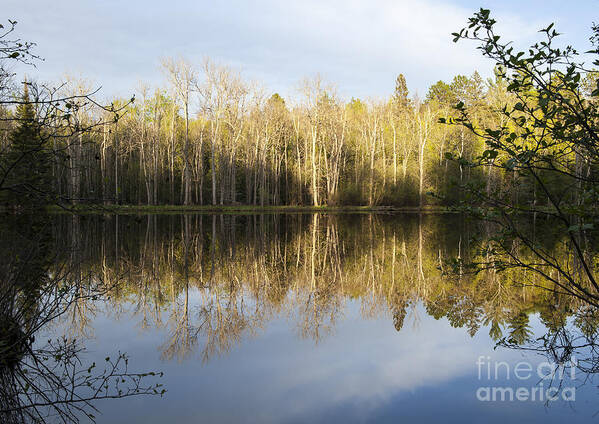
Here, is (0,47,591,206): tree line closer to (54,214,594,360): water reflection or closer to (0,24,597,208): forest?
(0,24,597,208): forest

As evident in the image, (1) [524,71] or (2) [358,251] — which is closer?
(1) [524,71]

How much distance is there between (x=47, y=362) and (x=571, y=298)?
8.26 metres

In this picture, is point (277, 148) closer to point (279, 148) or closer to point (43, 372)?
point (279, 148)

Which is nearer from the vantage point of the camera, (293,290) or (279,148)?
(293,290)

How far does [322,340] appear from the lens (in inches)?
246

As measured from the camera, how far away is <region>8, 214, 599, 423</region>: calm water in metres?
4.21

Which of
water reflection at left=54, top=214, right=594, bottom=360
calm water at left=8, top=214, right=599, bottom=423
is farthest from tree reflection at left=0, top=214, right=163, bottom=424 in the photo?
water reflection at left=54, top=214, right=594, bottom=360

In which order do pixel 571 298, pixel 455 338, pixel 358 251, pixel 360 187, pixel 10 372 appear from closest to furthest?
1. pixel 10 372
2. pixel 455 338
3. pixel 571 298
4. pixel 358 251
5. pixel 360 187

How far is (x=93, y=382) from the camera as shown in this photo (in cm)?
465

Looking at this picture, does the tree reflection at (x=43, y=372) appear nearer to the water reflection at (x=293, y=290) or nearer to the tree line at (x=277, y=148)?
the water reflection at (x=293, y=290)

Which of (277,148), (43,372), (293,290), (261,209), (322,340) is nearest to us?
(43,372)

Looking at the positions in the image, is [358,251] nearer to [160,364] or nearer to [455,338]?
[455,338]

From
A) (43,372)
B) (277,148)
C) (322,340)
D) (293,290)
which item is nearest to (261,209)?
(277,148)

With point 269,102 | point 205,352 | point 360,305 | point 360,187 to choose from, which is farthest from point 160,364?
point 269,102
